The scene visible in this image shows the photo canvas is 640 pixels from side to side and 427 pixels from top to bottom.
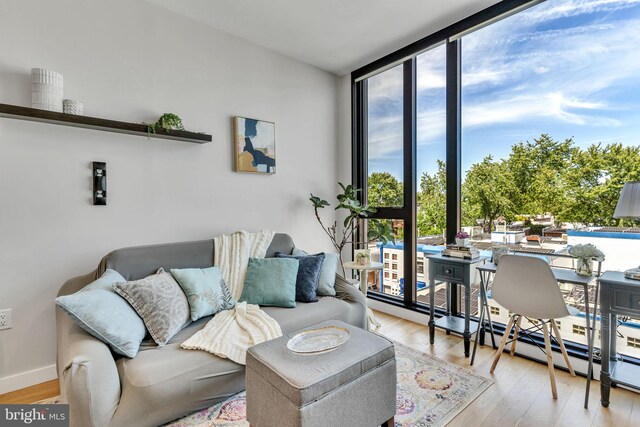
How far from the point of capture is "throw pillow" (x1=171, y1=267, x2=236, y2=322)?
2.03 meters

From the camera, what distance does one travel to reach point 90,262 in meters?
2.26

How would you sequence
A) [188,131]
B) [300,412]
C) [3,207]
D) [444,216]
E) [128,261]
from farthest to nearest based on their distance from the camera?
[444,216] → [188,131] → [128,261] → [3,207] → [300,412]

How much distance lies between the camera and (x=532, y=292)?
1.95 metres

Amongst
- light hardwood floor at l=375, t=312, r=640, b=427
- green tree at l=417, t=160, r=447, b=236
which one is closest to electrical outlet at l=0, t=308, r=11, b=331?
light hardwood floor at l=375, t=312, r=640, b=427

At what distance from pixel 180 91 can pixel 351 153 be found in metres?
1.98

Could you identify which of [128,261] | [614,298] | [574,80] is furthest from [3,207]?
[574,80]

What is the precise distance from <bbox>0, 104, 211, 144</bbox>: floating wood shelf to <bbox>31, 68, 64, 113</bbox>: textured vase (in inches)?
2.5

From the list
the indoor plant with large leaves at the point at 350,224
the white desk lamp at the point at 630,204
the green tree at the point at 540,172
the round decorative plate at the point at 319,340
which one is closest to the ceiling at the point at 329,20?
the green tree at the point at 540,172

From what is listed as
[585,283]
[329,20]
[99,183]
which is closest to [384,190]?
[329,20]

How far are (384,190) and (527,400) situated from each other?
2.26 metres

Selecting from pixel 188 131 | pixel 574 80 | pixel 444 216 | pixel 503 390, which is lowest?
pixel 503 390

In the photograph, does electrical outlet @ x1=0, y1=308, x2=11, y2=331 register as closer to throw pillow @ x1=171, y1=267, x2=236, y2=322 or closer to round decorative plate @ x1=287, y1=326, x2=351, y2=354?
throw pillow @ x1=171, y1=267, x2=236, y2=322

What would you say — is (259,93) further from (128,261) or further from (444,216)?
(444,216)

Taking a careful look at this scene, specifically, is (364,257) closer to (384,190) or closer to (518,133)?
(384,190)
